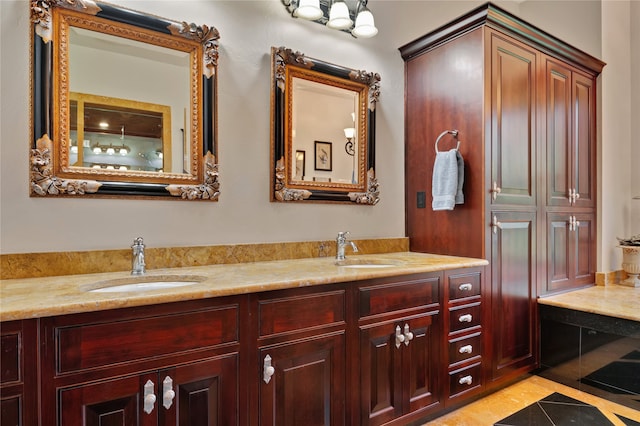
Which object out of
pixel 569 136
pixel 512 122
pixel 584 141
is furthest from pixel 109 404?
pixel 584 141

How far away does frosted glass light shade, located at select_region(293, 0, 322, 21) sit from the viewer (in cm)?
203

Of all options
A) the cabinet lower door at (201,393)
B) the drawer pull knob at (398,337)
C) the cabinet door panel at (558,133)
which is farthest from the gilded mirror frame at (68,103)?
the cabinet door panel at (558,133)

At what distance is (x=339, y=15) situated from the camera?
215 centimetres

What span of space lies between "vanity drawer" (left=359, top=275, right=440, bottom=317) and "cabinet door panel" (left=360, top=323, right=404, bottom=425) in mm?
86

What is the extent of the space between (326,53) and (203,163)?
104 cm

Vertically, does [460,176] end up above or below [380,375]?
above

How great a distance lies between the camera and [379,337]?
172 centimetres

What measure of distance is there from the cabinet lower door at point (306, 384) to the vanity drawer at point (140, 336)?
0.69 feet

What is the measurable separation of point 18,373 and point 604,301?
304 centimetres

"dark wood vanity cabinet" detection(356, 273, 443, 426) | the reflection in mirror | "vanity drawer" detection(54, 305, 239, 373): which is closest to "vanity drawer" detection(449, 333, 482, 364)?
"dark wood vanity cabinet" detection(356, 273, 443, 426)

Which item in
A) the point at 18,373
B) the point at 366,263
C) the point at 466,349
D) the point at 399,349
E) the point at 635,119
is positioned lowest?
the point at 466,349

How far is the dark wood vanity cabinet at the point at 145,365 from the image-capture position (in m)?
1.08

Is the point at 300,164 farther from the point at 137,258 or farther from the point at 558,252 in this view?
the point at 558,252

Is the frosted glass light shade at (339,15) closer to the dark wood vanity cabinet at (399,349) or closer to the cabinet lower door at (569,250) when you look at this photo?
the dark wood vanity cabinet at (399,349)
